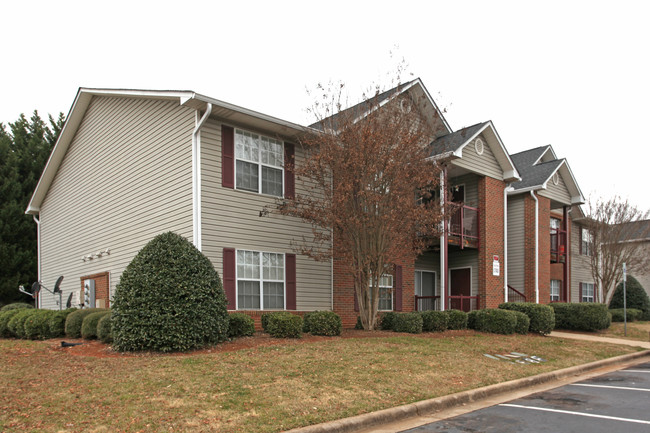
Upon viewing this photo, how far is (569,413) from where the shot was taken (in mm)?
7328

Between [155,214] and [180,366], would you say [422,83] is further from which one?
[180,366]

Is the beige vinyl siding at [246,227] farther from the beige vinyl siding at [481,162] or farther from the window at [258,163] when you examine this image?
the beige vinyl siding at [481,162]

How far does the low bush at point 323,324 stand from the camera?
1304 centimetres

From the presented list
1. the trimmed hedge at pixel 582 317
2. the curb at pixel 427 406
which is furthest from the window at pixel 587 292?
the curb at pixel 427 406

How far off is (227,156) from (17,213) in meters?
18.6

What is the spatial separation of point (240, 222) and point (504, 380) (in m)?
7.66

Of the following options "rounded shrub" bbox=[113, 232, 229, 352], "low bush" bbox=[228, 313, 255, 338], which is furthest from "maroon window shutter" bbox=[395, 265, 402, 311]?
"rounded shrub" bbox=[113, 232, 229, 352]

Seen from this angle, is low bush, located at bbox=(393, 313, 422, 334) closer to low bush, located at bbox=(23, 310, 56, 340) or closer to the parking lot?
the parking lot

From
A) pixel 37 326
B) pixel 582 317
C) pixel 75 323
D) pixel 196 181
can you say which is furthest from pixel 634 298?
pixel 37 326

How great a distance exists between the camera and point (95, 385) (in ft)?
24.5

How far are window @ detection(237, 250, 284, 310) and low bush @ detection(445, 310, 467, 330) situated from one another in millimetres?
4825

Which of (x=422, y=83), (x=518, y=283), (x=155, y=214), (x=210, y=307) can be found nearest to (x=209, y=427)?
(x=210, y=307)

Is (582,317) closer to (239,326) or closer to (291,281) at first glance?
(291,281)

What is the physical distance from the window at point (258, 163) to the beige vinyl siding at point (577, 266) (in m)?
19.8
